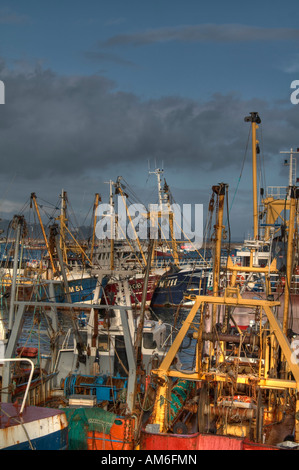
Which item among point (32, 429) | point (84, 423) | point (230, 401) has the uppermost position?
point (32, 429)

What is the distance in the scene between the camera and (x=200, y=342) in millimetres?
13133

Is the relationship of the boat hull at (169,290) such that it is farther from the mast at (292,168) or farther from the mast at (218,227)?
the mast at (218,227)

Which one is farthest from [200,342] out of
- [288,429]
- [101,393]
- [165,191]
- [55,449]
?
[165,191]

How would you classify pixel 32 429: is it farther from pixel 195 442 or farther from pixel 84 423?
pixel 195 442

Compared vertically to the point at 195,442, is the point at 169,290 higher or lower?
higher

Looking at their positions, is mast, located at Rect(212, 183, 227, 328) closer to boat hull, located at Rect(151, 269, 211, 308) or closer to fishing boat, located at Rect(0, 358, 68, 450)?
fishing boat, located at Rect(0, 358, 68, 450)

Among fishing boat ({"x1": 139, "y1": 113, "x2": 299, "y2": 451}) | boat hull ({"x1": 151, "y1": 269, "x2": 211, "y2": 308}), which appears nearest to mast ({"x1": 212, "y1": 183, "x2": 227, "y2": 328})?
fishing boat ({"x1": 139, "y1": 113, "x2": 299, "y2": 451})

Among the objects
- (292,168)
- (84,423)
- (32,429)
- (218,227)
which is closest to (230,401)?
(84,423)

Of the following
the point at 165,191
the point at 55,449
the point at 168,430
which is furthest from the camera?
the point at 165,191

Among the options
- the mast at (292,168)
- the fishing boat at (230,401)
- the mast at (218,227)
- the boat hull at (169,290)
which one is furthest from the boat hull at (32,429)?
the boat hull at (169,290)

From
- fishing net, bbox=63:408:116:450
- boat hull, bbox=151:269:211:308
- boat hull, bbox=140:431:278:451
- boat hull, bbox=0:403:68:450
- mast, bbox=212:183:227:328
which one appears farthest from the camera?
boat hull, bbox=151:269:211:308

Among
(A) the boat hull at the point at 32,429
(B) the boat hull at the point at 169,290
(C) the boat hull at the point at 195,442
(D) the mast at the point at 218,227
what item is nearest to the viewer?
(A) the boat hull at the point at 32,429
